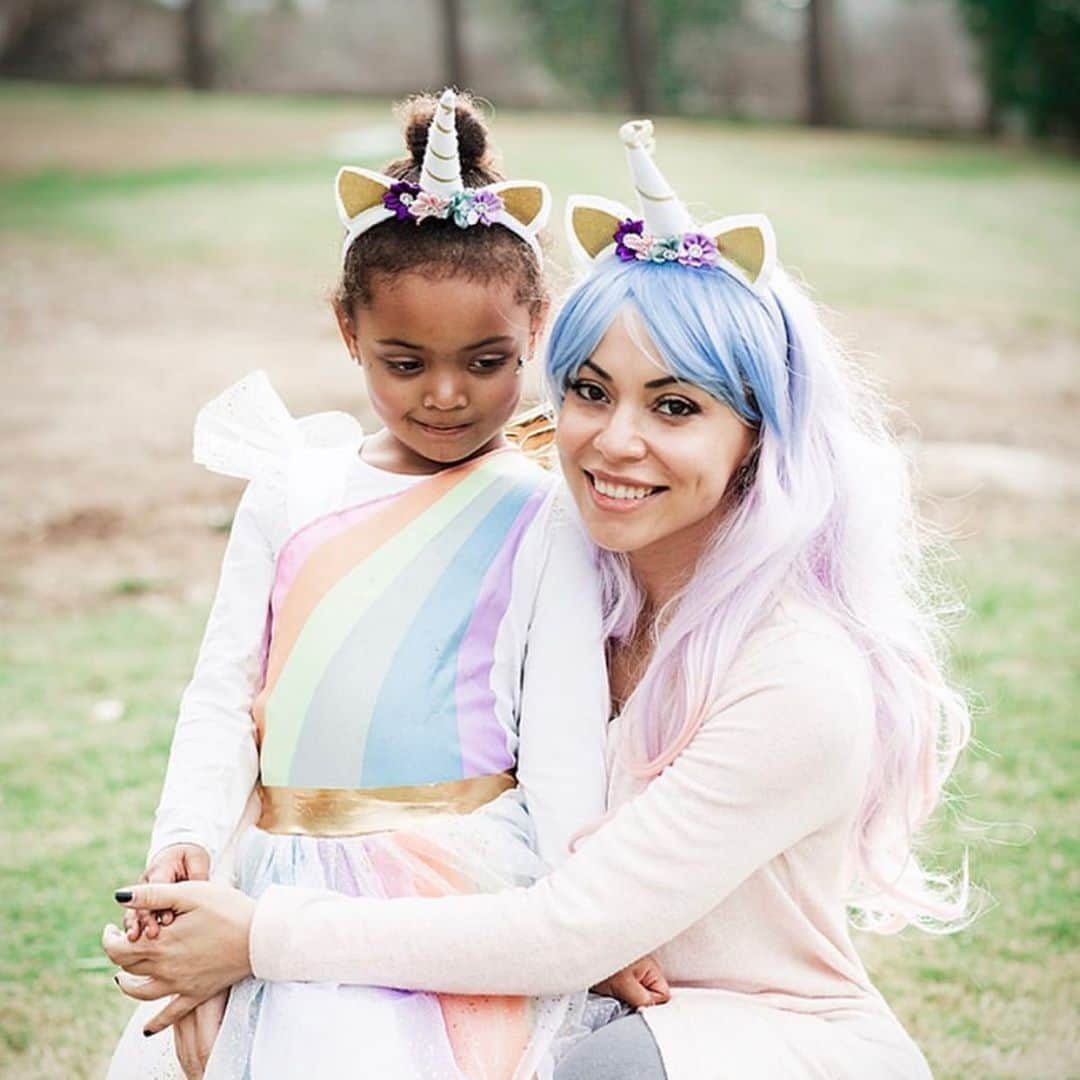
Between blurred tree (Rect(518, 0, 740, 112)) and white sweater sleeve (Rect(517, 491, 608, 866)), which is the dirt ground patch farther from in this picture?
blurred tree (Rect(518, 0, 740, 112))

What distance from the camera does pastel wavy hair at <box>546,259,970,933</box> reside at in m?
2.19

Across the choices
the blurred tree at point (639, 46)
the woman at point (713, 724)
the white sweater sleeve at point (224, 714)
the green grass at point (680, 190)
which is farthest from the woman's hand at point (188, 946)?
the blurred tree at point (639, 46)

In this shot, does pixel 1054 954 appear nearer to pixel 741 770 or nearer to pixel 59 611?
pixel 741 770

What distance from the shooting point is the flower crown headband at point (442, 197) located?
2447 mm

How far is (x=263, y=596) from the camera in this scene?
2541 mm

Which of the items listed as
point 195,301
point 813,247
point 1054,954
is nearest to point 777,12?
point 813,247

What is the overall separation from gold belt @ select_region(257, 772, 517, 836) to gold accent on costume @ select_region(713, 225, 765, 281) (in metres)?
0.78

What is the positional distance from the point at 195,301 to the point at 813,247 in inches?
202

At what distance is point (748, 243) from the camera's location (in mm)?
2201

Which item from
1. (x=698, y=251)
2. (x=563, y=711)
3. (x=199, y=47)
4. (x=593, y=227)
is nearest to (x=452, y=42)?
(x=199, y=47)

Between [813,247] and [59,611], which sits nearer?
[59,611]

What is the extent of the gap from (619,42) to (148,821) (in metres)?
17.6

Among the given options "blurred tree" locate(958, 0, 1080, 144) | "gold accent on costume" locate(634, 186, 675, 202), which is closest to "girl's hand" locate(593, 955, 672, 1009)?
"gold accent on costume" locate(634, 186, 675, 202)

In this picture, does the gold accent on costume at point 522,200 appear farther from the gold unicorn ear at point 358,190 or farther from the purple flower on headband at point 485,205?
the gold unicorn ear at point 358,190
